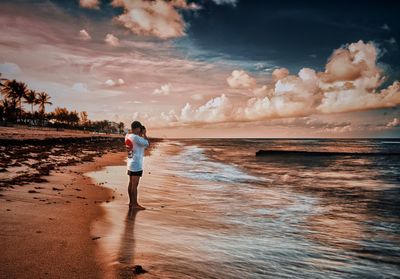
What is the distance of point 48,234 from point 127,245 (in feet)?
4.76

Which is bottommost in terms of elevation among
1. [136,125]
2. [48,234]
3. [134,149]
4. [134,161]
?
[48,234]

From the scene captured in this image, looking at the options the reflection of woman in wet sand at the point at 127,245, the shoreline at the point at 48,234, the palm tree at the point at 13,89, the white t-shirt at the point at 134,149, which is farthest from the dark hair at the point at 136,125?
the palm tree at the point at 13,89

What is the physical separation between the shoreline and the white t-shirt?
1469 millimetres

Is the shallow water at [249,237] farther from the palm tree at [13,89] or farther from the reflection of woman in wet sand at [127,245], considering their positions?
the palm tree at [13,89]

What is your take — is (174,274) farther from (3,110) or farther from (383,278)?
(3,110)

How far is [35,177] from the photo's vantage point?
37.1 ft

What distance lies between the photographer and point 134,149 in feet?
26.3

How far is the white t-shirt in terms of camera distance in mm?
8000

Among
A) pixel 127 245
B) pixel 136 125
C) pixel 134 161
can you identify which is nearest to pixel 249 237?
pixel 127 245

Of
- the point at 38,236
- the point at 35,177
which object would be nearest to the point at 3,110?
the point at 35,177

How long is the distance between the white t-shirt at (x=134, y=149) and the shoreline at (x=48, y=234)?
147 cm

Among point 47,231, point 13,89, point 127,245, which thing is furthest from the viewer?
point 13,89

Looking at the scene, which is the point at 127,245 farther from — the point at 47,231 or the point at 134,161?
the point at 134,161

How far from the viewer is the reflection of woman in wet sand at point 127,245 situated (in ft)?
14.2
